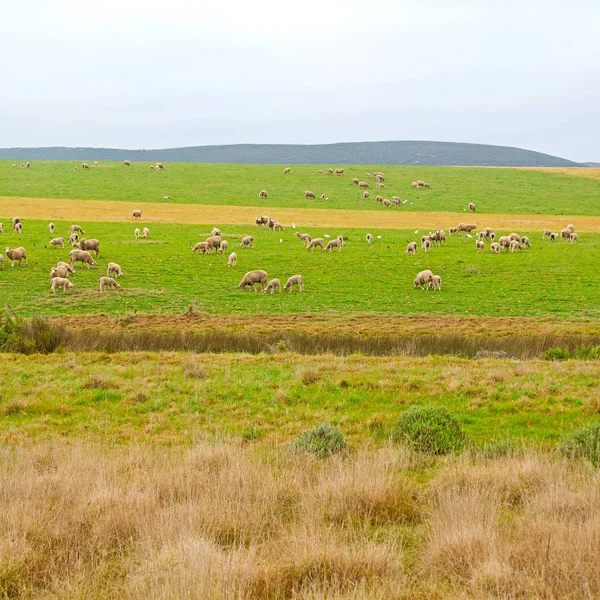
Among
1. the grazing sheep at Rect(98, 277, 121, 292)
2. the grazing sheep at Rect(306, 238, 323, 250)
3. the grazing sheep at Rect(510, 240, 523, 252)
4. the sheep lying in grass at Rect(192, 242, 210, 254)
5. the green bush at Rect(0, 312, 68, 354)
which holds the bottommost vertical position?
the green bush at Rect(0, 312, 68, 354)

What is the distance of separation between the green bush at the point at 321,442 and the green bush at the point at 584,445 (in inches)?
112

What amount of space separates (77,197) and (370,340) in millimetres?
66490

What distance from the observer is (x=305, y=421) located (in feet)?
38.0

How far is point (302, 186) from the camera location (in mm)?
93688

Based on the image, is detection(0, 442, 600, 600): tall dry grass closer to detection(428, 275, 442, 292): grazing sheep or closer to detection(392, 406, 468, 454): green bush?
detection(392, 406, 468, 454): green bush

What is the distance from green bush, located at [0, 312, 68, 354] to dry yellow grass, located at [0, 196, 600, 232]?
42.8 m

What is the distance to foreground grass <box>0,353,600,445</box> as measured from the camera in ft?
35.9

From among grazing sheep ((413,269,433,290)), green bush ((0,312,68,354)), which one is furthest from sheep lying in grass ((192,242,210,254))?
green bush ((0,312,68,354))

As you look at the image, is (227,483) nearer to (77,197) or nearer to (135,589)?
(135,589)

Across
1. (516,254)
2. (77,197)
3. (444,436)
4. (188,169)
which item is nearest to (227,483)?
(444,436)

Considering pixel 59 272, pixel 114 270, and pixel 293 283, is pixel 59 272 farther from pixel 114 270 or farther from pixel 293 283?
pixel 293 283

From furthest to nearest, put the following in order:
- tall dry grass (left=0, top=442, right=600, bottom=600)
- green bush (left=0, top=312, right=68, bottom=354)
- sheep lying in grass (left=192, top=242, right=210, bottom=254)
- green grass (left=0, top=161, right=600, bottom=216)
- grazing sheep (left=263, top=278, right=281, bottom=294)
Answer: green grass (left=0, top=161, right=600, bottom=216)
sheep lying in grass (left=192, top=242, right=210, bottom=254)
grazing sheep (left=263, top=278, right=281, bottom=294)
green bush (left=0, top=312, right=68, bottom=354)
tall dry grass (left=0, top=442, right=600, bottom=600)

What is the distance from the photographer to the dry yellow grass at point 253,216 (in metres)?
64.1

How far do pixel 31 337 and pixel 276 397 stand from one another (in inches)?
404
